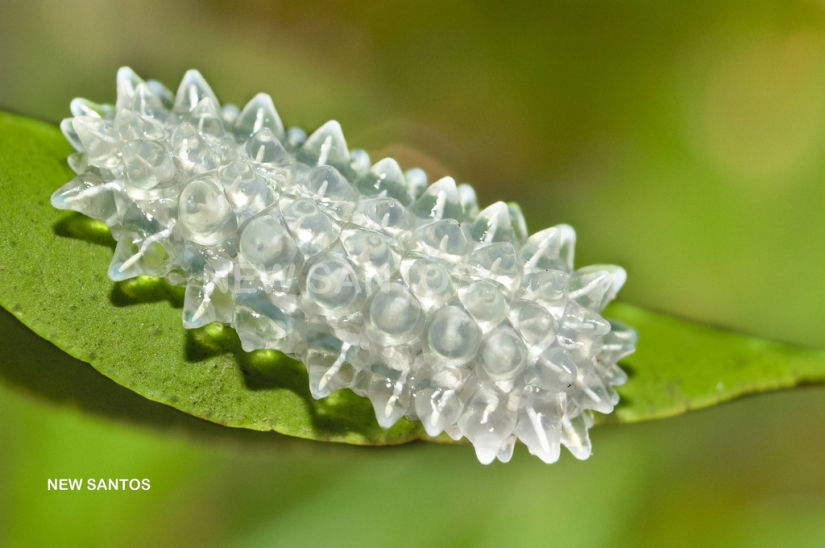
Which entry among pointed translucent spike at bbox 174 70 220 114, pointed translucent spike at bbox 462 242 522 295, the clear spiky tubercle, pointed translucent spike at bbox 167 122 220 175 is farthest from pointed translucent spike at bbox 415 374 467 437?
pointed translucent spike at bbox 174 70 220 114

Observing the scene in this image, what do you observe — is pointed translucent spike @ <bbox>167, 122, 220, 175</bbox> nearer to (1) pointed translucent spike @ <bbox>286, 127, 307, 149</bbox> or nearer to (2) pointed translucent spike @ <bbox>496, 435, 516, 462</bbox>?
(1) pointed translucent spike @ <bbox>286, 127, 307, 149</bbox>

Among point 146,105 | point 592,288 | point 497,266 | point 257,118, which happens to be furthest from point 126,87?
point 592,288

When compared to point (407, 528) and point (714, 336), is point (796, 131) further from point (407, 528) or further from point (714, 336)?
point (407, 528)

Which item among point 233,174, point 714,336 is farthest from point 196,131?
point 714,336

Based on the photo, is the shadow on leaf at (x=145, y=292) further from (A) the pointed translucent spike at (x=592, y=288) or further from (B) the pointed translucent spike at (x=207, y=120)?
(A) the pointed translucent spike at (x=592, y=288)

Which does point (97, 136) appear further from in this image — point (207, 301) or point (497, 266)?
point (497, 266)

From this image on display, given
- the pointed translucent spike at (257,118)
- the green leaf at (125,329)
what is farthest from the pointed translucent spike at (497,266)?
the pointed translucent spike at (257,118)
